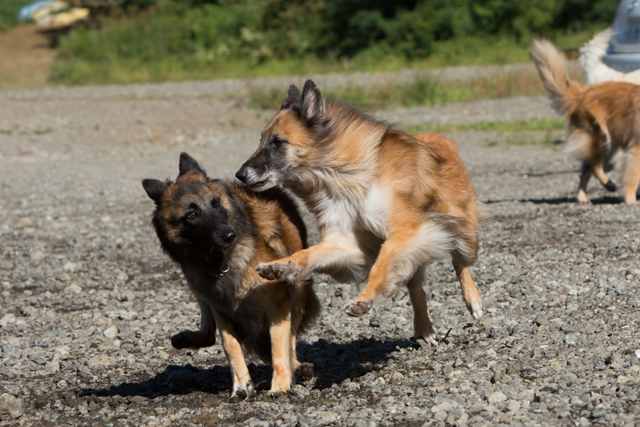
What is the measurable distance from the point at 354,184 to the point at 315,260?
57 cm

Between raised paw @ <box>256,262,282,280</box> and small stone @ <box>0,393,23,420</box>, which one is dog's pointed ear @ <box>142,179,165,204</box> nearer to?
raised paw @ <box>256,262,282,280</box>

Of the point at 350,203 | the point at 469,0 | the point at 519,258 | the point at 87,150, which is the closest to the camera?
the point at 350,203

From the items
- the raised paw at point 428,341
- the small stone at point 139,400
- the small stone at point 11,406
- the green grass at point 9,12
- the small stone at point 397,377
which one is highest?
the green grass at point 9,12

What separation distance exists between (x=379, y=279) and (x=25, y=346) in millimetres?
2906

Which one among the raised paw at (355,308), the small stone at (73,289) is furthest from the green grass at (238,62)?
the raised paw at (355,308)

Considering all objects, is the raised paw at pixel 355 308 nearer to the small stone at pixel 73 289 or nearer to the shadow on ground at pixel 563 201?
the small stone at pixel 73 289

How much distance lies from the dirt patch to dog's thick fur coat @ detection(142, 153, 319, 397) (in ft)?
96.1

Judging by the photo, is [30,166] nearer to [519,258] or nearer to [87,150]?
[87,150]

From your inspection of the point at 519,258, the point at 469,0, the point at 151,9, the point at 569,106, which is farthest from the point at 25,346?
the point at 151,9

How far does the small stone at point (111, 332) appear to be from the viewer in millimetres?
5469

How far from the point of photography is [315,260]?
425 centimetres

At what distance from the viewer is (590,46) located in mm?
11273

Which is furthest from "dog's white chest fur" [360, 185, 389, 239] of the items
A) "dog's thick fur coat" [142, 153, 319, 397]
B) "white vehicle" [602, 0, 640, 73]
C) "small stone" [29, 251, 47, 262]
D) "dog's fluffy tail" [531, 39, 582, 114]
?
"white vehicle" [602, 0, 640, 73]

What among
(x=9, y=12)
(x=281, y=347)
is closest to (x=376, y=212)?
(x=281, y=347)
